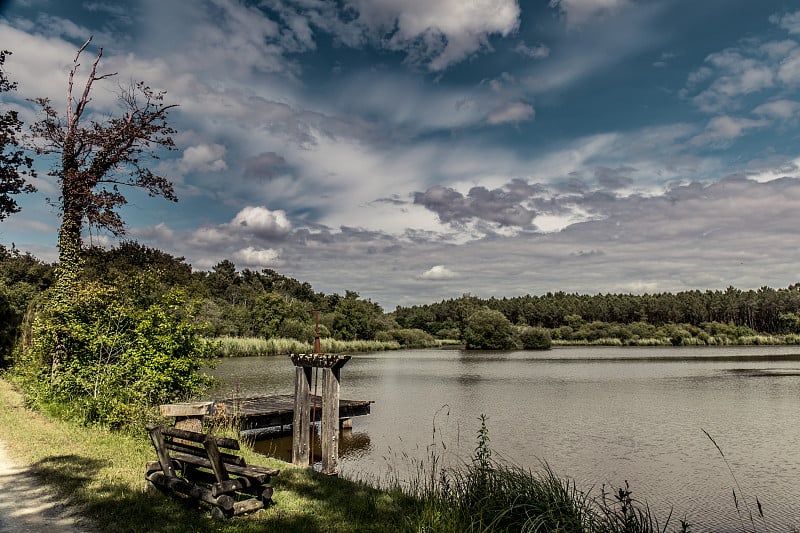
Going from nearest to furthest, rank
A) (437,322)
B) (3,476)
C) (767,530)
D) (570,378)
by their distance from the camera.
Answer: (3,476) < (767,530) < (570,378) < (437,322)

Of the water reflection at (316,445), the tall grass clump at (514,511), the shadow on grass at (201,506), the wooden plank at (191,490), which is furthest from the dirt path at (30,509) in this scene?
the water reflection at (316,445)

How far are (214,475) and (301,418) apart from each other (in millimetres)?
3304

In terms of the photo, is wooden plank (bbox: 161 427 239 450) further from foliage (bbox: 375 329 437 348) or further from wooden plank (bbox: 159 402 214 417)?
foliage (bbox: 375 329 437 348)

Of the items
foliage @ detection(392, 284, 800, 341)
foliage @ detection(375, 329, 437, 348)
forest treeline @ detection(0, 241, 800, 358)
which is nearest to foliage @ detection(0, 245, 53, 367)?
forest treeline @ detection(0, 241, 800, 358)

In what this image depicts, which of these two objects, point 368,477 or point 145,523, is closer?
point 145,523

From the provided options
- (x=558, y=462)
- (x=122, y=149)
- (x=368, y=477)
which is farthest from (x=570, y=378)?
(x=122, y=149)

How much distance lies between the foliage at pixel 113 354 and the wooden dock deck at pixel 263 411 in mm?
1039

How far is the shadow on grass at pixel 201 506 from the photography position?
4930mm

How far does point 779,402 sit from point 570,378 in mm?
9487

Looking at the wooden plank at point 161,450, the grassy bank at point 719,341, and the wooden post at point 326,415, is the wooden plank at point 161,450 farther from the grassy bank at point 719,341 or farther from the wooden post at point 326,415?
the grassy bank at point 719,341

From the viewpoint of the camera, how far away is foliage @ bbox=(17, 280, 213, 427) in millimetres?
9531

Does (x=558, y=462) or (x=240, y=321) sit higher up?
(x=240, y=321)

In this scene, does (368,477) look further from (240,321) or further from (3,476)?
(240,321)

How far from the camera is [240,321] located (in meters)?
59.8
